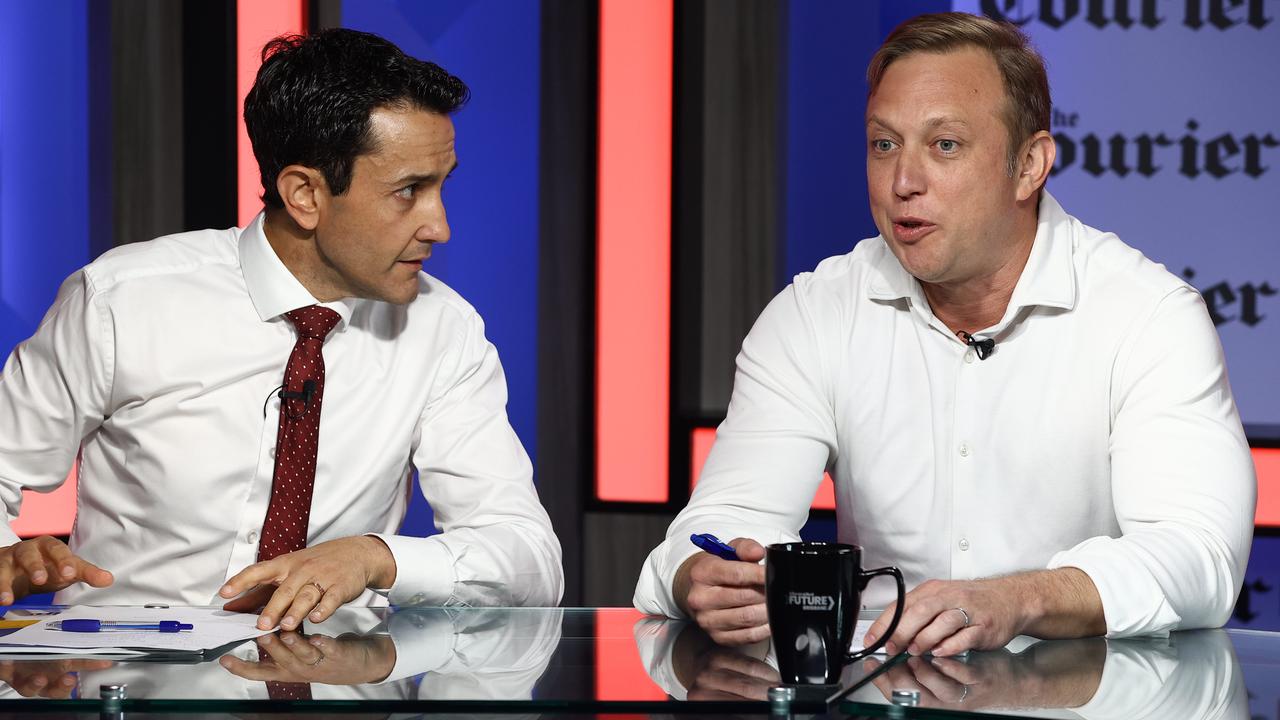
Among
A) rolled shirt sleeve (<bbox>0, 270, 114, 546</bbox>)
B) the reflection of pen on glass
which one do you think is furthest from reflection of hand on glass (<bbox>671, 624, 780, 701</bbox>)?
→ rolled shirt sleeve (<bbox>0, 270, 114, 546</bbox>)

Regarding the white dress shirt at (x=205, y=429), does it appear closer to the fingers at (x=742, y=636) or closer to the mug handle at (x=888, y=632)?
the fingers at (x=742, y=636)

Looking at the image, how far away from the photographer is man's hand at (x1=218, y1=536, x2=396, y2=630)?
63.1 inches

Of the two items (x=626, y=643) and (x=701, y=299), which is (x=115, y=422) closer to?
(x=626, y=643)

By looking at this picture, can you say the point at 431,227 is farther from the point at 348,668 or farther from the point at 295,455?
the point at 348,668

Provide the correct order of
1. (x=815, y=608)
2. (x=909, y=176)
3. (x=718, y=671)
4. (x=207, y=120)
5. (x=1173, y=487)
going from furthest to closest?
(x=207, y=120), (x=909, y=176), (x=1173, y=487), (x=718, y=671), (x=815, y=608)

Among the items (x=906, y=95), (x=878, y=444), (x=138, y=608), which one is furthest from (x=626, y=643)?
(x=906, y=95)

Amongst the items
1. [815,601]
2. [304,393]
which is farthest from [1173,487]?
[304,393]

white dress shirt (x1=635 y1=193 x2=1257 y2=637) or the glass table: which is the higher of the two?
white dress shirt (x1=635 y1=193 x2=1257 y2=637)

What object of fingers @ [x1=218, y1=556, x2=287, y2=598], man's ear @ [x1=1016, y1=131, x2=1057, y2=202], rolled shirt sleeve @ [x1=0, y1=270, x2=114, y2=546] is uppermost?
man's ear @ [x1=1016, y1=131, x2=1057, y2=202]

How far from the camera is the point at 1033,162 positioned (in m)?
2.17

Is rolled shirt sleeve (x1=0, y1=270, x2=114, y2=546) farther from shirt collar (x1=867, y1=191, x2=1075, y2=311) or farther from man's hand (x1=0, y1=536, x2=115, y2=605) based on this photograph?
shirt collar (x1=867, y1=191, x2=1075, y2=311)

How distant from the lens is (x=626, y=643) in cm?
154

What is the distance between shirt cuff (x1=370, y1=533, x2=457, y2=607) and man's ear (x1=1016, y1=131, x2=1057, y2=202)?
3.49 ft

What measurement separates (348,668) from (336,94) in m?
1.08
